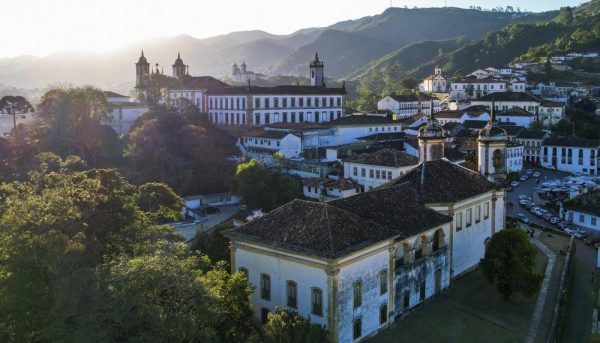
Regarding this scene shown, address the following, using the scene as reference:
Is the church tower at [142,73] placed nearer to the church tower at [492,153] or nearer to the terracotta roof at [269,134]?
the terracotta roof at [269,134]

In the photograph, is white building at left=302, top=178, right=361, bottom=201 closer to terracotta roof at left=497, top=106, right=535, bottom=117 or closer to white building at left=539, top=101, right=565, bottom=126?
terracotta roof at left=497, top=106, right=535, bottom=117

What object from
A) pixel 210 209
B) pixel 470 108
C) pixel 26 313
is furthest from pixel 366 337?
pixel 470 108

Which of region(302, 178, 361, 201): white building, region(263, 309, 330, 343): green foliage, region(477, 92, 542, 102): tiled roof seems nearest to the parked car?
region(302, 178, 361, 201): white building

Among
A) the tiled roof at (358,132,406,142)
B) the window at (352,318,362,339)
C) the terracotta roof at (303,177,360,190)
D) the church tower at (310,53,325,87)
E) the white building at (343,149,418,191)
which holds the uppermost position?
the church tower at (310,53,325,87)

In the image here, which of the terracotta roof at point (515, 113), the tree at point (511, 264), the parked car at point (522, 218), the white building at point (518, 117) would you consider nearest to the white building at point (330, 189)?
the parked car at point (522, 218)

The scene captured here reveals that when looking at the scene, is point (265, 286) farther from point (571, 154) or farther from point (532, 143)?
point (532, 143)

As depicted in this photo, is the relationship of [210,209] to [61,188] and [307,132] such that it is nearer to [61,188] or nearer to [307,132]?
[307,132]
